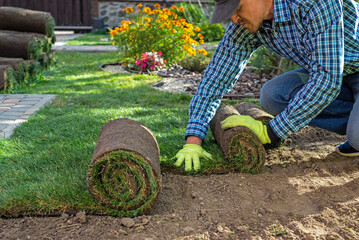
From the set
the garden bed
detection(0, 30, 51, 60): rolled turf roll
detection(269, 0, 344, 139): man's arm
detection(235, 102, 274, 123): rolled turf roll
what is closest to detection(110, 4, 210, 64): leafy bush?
the garden bed

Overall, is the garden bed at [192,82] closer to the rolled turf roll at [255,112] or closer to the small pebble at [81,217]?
the rolled turf roll at [255,112]

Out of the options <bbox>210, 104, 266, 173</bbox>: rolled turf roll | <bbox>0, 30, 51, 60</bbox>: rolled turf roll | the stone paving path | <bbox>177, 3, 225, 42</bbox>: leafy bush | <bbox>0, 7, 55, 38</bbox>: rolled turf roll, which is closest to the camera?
<bbox>210, 104, 266, 173</bbox>: rolled turf roll

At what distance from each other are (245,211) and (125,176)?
0.75 meters

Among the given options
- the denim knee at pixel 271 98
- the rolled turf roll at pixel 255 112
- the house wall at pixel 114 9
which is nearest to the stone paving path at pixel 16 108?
the rolled turf roll at pixel 255 112

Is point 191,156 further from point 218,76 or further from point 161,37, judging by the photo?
point 161,37

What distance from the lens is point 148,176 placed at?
218 centimetres

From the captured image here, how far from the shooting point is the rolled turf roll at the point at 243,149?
2.69 meters

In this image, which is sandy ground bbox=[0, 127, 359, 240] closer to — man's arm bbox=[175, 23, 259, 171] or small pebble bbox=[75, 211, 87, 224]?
small pebble bbox=[75, 211, 87, 224]

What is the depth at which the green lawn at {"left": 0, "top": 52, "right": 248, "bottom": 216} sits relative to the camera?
7.52ft

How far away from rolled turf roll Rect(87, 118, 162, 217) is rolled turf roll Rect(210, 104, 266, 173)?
0.68m

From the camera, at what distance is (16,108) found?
441 cm

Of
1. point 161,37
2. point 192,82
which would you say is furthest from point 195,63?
point 192,82

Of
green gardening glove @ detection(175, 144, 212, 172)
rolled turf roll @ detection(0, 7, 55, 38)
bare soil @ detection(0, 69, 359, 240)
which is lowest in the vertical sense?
bare soil @ detection(0, 69, 359, 240)

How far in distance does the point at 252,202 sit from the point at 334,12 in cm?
128
